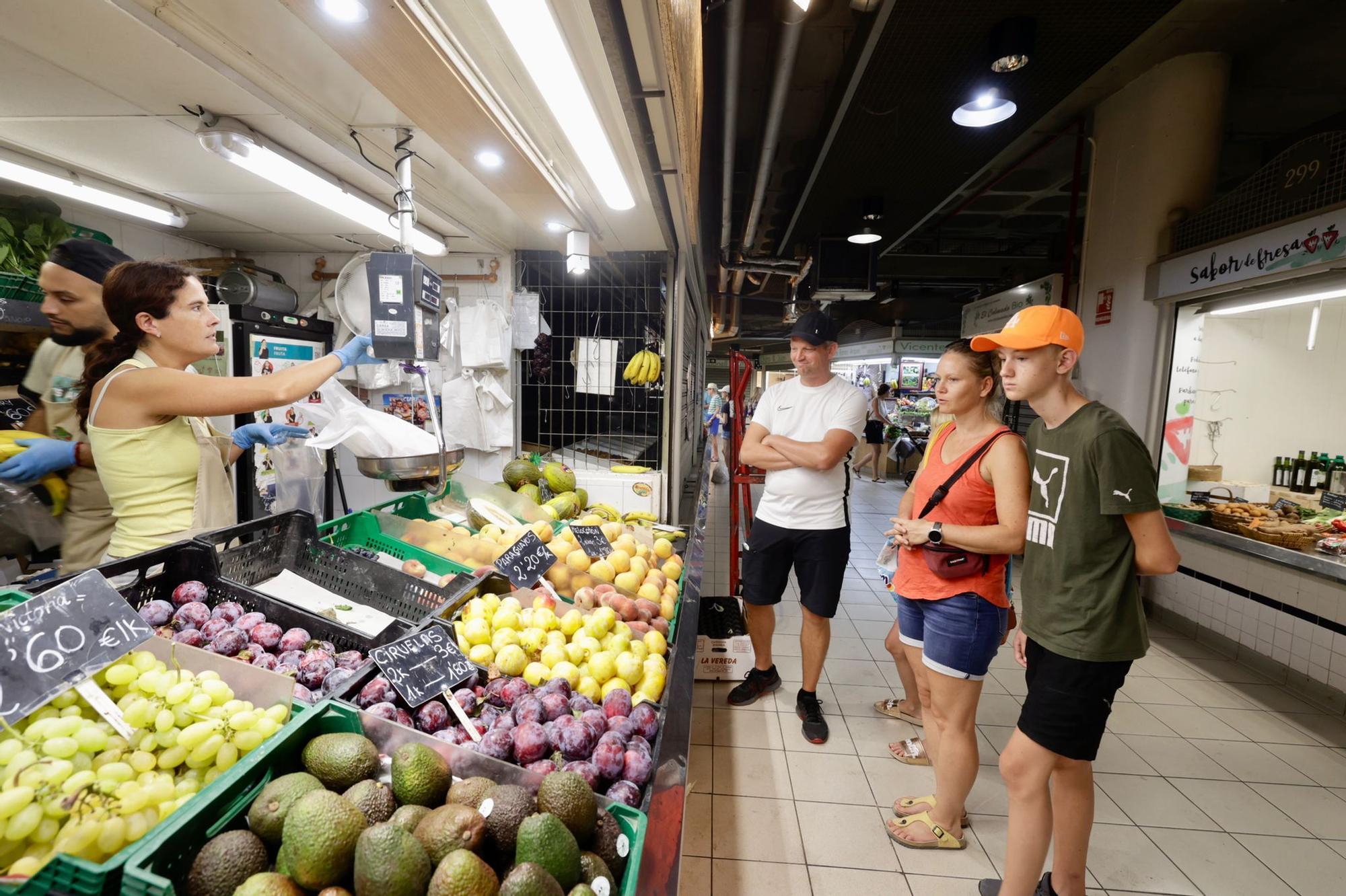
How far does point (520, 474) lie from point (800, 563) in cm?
205

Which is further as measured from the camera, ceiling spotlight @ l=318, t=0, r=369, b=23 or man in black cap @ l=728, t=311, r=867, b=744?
man in black cap @ l=728, t=311, r=867, b=744

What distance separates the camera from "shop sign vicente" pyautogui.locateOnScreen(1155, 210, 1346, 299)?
313 cm

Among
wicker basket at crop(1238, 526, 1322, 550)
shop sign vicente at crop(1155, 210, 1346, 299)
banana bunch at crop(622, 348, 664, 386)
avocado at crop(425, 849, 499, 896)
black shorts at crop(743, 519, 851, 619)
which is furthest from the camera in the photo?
banana bunch at crop(622, 348, 664, 386)

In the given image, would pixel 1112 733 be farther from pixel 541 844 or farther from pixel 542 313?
pixel 542 313

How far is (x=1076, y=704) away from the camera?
168cm

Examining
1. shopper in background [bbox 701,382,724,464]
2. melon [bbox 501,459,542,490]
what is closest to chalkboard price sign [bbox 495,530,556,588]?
melon [bbox 501,459,542,490]

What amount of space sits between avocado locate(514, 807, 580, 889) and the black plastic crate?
1033 millimetres

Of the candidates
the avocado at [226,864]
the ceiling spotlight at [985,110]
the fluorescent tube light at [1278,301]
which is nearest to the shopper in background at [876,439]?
the fluorescent tube light at [1278,301]

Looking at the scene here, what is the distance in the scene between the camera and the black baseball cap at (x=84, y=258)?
2391mm

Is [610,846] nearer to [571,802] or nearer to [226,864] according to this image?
[571,802]

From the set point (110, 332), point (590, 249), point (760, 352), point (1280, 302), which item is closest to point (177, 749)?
point (110, 332)

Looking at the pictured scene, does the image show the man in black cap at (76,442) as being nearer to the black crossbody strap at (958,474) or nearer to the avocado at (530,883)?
the avocado at (530,883)

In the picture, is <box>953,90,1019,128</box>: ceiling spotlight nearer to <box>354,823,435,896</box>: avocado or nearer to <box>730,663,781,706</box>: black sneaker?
<box>730,663,781,706</box>: black sneaker

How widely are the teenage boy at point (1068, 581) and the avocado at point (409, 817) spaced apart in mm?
1680
